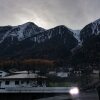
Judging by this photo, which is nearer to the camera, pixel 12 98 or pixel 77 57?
pixel 12 98

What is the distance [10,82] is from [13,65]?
5589 cm

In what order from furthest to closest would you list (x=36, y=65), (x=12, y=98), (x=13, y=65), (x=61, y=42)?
(x=61, y=42) < (x=13, y=65) < (x=36, y=65) < (x=12, y=98)

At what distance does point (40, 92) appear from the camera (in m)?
46.2

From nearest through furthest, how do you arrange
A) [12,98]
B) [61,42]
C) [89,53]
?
1. [12,98]
2. [89,53]
3. [61,42]

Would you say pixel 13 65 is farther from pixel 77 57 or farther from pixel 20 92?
pixel 20 92

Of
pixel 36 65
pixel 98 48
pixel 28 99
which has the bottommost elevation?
pixel 28 99

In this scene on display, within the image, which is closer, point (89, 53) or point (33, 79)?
point (33, 79)

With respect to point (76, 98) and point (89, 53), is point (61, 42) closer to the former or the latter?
point (89, 53)

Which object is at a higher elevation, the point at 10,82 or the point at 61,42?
the point at 61,42

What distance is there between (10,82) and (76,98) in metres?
61.2

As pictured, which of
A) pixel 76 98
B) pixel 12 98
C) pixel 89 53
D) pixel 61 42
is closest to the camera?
pixel 76 98

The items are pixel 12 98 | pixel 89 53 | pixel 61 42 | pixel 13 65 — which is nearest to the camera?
pixel 12 98

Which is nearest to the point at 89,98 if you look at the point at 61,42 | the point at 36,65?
the point at 36,65

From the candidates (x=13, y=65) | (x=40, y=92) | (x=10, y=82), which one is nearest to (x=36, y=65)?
(x=13, y=65)
